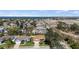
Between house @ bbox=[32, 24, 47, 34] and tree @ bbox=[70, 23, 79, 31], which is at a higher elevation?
tree @ bbox=[70, 23, 79, 31]

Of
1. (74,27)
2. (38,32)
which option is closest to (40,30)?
(38,32)

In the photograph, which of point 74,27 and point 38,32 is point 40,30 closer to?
point 38,32

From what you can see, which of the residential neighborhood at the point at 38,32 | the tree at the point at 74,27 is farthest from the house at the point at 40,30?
the tree at the point at 74,27

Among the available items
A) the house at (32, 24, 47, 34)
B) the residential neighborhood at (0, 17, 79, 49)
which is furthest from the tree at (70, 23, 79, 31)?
the house at (32, 24, 47, 34)

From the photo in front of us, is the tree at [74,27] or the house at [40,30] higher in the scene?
the tree at [74,27]

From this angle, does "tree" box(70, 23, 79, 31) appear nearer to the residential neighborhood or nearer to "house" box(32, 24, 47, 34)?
the residential neighborhood

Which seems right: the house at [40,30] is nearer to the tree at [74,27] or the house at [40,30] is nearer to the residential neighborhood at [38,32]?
the residential neighborhood at [38,32]
